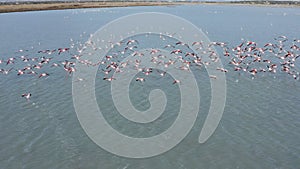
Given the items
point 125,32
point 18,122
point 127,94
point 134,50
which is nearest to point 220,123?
point 127,94

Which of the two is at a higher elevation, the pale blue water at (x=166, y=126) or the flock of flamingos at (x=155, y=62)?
the flock of flamingos at (x=155, y=62)

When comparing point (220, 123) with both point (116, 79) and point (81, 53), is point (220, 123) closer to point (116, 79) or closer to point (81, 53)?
point (116, 79)

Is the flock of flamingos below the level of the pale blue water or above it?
above

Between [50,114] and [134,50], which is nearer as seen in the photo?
[50,114]

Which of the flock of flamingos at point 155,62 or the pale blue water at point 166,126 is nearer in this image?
the pale blue water at point 166,126

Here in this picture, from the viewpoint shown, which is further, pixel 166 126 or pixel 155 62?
pixel 155 62

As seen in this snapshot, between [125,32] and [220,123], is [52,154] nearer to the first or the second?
[220,123]

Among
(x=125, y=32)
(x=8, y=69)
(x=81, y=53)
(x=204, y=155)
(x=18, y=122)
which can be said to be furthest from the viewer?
(x=125, y=32)

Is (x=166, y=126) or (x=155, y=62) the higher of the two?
(x=155, y=62)

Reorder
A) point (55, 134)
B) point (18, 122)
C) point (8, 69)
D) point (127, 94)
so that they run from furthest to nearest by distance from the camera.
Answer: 1. point (8, 69)
2. point (127, 94)
3. point (18, 122)
4. point (55, 134)

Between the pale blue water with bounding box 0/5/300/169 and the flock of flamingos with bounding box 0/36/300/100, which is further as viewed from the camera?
the flock of flamingos with bounding box 0/36/300/100
